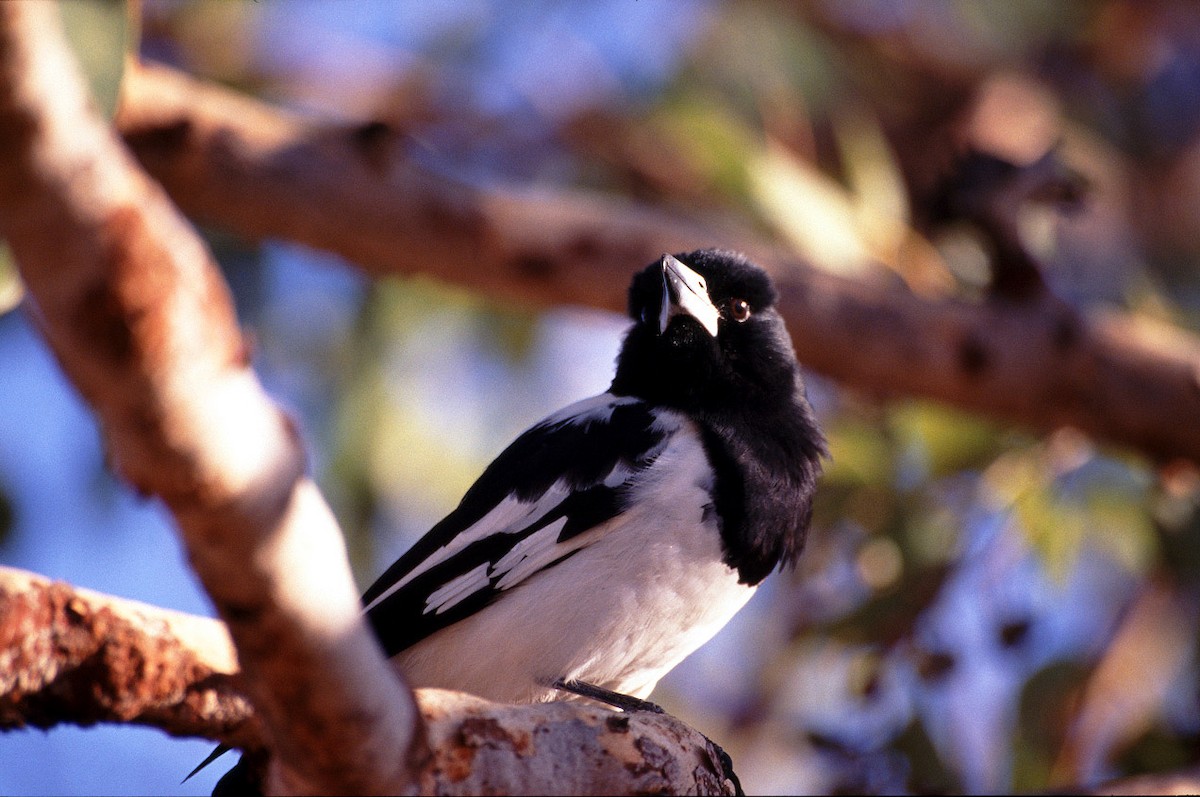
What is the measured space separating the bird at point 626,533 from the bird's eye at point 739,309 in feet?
0.05

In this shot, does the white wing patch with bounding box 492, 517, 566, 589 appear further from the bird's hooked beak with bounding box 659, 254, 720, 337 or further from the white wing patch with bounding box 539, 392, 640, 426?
the bird's hooked beak with bounding box 659, 254, 720, 337

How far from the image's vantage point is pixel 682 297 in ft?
7.29

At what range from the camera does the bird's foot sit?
6.48 ft

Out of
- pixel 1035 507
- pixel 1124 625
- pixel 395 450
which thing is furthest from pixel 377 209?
pixel 1124 625

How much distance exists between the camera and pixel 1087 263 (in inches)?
183

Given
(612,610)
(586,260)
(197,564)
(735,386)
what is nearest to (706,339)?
(735,386)

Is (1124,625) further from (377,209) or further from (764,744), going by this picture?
(377,209)

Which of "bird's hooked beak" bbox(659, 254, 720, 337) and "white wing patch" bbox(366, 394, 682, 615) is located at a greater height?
"bird's hooked beak" bbox(659, 254, 720, 337)

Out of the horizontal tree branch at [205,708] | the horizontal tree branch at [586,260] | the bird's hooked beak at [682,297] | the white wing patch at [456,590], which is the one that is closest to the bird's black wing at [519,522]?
the white wing patch at [456,590]

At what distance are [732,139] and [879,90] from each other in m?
2.05

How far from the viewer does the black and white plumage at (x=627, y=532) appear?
1964mm

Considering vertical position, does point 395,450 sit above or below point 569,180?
below

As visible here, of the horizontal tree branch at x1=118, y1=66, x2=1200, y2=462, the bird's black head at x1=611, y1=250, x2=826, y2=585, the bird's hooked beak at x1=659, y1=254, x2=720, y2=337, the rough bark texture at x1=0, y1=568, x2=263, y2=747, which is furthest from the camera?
the horizontal tree branch at x1=118, y1=66, x2=1200, y2=462

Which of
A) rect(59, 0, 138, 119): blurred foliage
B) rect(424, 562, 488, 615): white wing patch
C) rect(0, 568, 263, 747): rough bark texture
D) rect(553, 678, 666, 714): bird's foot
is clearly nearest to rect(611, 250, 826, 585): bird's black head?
rect(553, 678, 666, 714): bird's foot
